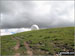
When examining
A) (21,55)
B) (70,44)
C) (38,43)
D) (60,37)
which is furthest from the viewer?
(60,37)

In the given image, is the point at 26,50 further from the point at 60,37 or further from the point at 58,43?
the point at 60,37

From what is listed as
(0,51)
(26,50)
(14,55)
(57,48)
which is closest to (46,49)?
(57,48)

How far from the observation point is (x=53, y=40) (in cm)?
3550

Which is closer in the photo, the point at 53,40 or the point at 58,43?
the point at 58,43

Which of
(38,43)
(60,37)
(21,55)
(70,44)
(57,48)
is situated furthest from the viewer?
(60,37)

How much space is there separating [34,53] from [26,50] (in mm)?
2849

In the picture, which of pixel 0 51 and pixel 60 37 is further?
pixel 60 37

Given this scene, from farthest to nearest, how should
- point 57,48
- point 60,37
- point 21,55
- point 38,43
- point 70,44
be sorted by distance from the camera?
point 60,37
point 38,43
point 70,44
point 57,48
point 21,55

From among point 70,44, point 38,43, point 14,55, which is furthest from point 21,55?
point 70,44

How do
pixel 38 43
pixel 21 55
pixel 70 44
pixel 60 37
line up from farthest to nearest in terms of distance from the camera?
1. pixel 60 37
2. pixel 38 43
3. pixel 70 44
4. pixel 21 55

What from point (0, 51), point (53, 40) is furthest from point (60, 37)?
point (0, 51)

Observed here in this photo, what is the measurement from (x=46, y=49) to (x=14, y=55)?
7443 millimetres

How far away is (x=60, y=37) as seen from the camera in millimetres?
37562

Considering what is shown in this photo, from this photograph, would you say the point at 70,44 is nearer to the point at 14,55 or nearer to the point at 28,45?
the point at 28,45
